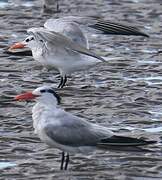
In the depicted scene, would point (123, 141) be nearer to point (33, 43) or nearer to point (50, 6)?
point (33, 43)

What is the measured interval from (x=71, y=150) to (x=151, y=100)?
3418mm

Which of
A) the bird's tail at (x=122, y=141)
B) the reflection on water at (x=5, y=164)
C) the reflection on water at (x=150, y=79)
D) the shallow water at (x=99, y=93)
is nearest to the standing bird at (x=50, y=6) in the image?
the shallow water at (x=99, y=93)

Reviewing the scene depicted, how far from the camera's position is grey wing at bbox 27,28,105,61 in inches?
513

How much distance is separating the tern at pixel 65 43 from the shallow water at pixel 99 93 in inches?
14.0

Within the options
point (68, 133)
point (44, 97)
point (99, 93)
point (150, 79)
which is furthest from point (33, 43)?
point (68, 133)

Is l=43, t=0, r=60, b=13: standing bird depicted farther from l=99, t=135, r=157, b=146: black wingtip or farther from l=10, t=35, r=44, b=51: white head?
l=99, t=135, r=157, b=146: black wingtip

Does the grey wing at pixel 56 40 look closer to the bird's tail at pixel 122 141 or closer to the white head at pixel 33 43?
the white head at pixel 33 43

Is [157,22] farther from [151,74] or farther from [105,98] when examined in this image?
[105,98]

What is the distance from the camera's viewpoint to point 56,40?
1312 cm

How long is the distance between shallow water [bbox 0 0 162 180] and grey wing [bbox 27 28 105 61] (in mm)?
603

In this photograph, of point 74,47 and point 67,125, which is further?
point 74,47

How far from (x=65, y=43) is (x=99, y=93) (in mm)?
843

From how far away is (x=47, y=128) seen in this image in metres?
9.30

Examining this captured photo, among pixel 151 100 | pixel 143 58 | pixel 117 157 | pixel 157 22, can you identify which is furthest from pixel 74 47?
pixel 157 22
